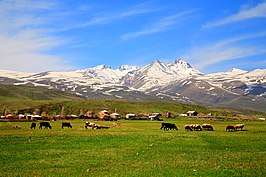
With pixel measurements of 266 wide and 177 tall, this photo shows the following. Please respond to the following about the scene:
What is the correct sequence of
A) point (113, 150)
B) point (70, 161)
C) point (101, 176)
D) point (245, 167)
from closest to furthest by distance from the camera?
point (101, 176) → point (245, 167) → point (70, 161) → point (113, 150)

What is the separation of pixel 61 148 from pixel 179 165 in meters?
14.7

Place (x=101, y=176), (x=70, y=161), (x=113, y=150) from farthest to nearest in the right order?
1. (x=113, y=150)
2. (x=70, y=161)
3. (x=101, y=176)

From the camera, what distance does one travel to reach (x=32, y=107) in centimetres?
19312

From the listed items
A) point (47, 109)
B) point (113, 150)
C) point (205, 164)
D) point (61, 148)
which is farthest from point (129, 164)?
point (47, 109)

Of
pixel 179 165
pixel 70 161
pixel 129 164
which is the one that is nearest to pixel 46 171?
pixel 70 161

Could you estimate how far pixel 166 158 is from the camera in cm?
2852

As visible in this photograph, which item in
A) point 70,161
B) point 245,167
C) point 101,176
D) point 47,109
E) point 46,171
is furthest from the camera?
point 47,109

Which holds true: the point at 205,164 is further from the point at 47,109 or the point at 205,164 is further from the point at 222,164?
the point at 47,109

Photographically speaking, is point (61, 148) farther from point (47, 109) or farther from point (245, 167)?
point (47, 109)

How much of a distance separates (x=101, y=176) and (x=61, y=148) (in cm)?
1491

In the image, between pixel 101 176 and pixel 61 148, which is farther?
pixel 61 148

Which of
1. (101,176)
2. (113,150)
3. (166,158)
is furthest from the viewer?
(113,150)

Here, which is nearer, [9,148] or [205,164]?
[205,164]

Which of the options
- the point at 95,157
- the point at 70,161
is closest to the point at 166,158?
the point at 95,157
